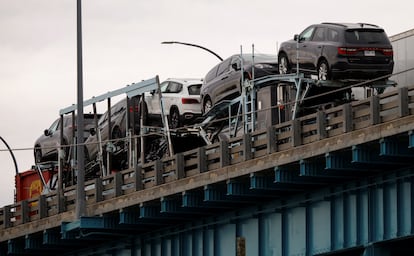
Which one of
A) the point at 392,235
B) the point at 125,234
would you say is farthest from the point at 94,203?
the point at 392,235

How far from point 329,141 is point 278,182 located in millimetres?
2396

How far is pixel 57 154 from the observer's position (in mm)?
59094

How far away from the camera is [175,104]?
173 feet

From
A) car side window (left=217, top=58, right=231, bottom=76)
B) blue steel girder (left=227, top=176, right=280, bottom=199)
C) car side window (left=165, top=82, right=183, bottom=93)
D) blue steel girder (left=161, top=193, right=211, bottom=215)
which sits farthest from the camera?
car side window (left=165, top=82, right=183, bottom=93)

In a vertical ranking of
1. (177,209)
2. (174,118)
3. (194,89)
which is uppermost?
(194,89)

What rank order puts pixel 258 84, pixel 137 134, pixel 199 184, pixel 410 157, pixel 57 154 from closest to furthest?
1. pixel 410 157
2. pixel 199 184
3. pixel 258 84
4. pixel 137 134
5. pixel 57 154

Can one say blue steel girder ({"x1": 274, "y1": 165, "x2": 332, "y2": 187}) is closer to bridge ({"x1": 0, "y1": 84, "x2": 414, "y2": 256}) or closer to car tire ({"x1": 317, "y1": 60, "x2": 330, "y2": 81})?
bridge ({"x1": 0, "y1": 84, "x2": 414, "y2": 256})

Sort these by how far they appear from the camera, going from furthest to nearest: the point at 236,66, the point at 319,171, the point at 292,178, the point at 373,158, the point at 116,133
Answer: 1. the point at 116,133
2. the point at 236,66
3. the point at 292,178
4. the point at 319,171
5. the point at 373,158

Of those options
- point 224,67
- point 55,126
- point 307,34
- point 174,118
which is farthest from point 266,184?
point 55,126

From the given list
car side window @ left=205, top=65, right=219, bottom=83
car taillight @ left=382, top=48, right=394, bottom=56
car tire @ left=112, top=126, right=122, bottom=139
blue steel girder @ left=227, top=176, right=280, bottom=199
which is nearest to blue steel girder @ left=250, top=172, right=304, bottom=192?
blue steel girder @ left=227, top=176, right=280, bottom=199

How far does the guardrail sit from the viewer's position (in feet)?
121

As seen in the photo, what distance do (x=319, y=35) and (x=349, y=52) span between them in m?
1.57

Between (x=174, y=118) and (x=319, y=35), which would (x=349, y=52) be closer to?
(x=319, y=35)

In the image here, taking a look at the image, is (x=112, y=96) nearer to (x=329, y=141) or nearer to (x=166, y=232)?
(x=166, y=232)
